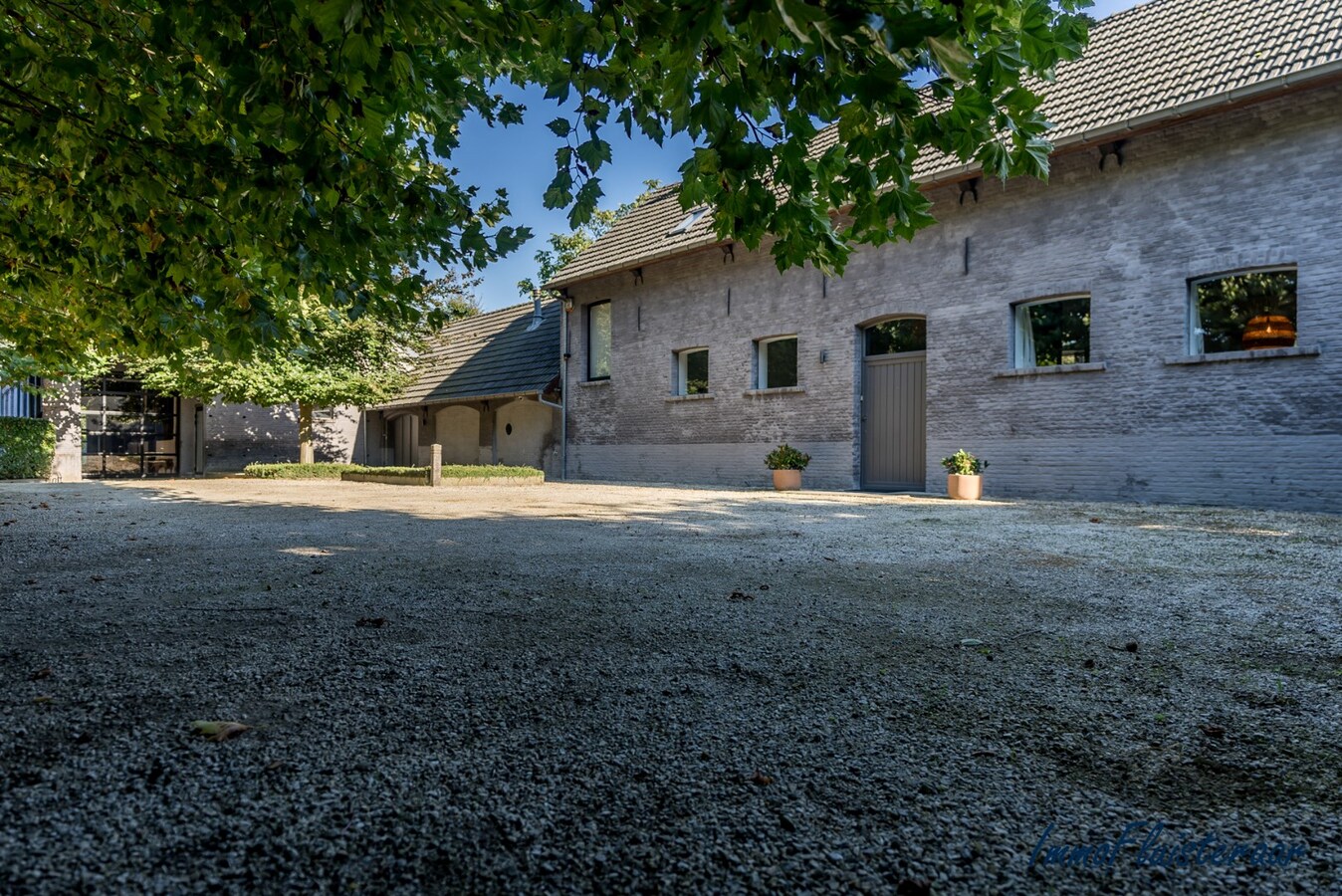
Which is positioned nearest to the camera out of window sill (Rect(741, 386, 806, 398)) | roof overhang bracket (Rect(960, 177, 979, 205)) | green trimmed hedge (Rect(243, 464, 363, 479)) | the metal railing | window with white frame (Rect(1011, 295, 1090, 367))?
window with white frame (Rect(1011, 295, 1090, 367))

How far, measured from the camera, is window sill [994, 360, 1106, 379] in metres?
9.65

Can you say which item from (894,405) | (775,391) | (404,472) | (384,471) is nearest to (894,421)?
(894,405)

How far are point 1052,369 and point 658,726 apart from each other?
390 inches

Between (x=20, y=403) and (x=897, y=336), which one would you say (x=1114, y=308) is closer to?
(x=897, y=336)

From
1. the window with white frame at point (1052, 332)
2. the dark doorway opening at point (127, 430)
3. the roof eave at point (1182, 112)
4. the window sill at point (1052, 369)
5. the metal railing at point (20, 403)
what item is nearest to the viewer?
the roof eave at point (1182, 112)

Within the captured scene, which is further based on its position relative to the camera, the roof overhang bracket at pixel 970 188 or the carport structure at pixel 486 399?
the carport structure at pixel 486 399

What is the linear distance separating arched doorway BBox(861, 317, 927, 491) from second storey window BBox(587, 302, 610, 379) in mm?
6528

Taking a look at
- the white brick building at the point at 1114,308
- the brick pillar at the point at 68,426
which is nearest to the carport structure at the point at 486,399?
the white brick building at the point at 1114,308

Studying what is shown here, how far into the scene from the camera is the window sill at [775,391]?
1300 cm

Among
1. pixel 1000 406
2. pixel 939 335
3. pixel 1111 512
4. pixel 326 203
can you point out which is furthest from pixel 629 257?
pixel 326 203

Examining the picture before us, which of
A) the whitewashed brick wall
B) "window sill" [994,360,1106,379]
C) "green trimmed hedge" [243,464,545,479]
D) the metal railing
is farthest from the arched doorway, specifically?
the metal railing

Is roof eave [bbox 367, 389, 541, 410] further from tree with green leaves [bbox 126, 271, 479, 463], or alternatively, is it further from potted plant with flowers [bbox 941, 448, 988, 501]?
potted plant with flowers [bbox 941, 448, 988, 501]

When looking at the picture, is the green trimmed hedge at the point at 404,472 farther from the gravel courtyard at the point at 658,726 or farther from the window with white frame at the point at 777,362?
the gravel courtyard at the point at 658,726

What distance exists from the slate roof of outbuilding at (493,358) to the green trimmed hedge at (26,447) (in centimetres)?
777
